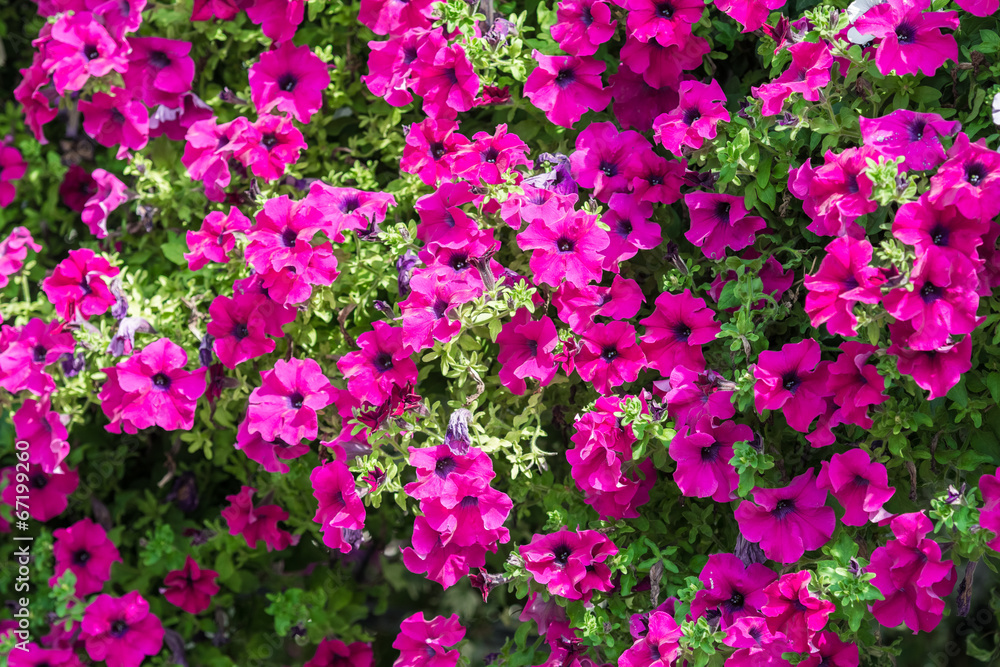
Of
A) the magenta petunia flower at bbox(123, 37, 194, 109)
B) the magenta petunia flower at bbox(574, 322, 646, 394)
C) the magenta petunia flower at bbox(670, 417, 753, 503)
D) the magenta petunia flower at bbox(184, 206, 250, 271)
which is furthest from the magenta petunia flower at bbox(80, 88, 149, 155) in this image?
the magenta petunia flower at bbox(670, 417, 753, 503)

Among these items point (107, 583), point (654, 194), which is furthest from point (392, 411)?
point (107, 583)

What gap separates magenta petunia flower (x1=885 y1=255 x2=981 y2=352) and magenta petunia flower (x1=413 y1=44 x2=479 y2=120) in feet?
2.81

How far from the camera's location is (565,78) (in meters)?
1.70

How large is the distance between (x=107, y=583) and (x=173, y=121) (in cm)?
117

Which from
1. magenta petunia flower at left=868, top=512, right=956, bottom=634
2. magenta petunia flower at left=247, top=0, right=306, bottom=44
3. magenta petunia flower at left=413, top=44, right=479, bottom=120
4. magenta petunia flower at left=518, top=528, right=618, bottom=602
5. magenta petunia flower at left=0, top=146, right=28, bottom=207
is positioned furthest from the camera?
magenta petunia flower at left=0, top=146, right=28, bottom=207

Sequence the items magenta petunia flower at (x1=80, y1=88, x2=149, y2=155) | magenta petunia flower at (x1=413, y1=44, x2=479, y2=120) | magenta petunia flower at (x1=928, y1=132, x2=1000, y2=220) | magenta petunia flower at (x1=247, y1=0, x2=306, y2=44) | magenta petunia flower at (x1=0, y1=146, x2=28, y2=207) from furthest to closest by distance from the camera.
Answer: magenta petunia flower at (x1=0, y1=146, x2=28, y2=207)
magenta petunia flower at (x1=80, y1=88, x2=149, y2=155)
magenta petunia flower at (x1=247, y1=0, x2=306, y2=44)
magenta petunia flower at (x1=413, y1=44, x2=479, y2=120)
magenta petunia flower at (x1=928, y1=132, x2=1000, y2=220)

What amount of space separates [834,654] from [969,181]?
0.80 metres

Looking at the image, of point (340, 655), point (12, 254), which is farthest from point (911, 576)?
point (12, 254)

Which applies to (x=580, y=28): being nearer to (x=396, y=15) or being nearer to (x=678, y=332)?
(x=396, y=15)

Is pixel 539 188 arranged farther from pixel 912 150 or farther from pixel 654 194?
pixel 912 150

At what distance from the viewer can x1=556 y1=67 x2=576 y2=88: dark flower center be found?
1698 mm

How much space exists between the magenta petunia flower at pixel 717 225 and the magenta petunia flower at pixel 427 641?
853 mm

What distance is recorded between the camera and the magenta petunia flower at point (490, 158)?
1.59 meters

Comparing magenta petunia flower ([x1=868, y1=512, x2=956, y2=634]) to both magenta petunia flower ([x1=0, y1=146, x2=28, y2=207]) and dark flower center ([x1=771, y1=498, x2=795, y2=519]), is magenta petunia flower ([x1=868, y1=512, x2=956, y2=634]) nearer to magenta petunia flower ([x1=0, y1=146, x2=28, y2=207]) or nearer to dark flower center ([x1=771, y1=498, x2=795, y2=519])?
dark flower center ([x1=771, y1=498, x2=795, y2=519])
